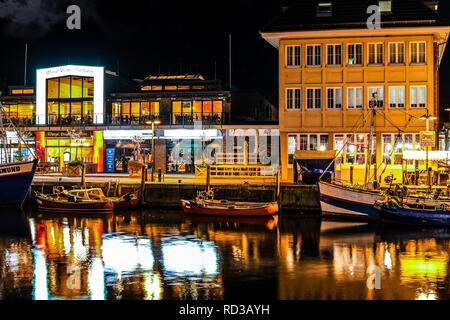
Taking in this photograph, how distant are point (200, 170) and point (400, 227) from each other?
59.0 feet

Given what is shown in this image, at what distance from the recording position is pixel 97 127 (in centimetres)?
5619

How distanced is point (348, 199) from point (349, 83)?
442 inches

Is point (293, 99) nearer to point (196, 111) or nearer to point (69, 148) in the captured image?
point (196, 111)

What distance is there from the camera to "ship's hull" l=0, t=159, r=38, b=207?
42625 mm

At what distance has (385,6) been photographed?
44.6m

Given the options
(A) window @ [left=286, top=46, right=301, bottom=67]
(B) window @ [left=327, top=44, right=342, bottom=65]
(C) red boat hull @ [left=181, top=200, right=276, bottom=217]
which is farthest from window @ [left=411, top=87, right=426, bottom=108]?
(C) red boat hull @ [left=181, top=200, right=276, bottom=217]

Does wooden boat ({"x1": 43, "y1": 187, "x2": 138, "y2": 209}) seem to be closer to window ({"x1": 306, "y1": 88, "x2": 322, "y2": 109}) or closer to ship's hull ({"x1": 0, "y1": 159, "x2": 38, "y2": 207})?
ship's hull ({"x1": 0, "y1": 159, "x2": 38, "y2": 207})

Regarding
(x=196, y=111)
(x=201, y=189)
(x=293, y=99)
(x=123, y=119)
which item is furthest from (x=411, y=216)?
(x=123, y=119)

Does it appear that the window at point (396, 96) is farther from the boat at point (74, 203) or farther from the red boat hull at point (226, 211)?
the boat at point (74, 203)

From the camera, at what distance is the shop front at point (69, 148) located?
188 ft

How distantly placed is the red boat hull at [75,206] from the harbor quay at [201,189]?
173 cm

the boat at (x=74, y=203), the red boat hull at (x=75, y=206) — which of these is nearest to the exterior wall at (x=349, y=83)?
the red boat hull at (x=75, y=206)
